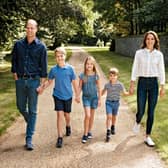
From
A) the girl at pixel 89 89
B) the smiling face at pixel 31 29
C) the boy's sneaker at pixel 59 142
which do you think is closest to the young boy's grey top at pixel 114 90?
the girl at pixel 89 89

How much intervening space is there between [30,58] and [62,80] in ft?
2.30

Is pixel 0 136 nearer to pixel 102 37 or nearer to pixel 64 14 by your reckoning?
pixel 64 14

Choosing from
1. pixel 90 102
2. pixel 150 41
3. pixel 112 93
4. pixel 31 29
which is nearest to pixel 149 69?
pixel 150 41

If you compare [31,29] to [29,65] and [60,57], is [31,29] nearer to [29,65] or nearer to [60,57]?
[29,65]

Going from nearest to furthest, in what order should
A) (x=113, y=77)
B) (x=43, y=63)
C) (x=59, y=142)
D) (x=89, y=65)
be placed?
1. (x=43, y=63)
2. (x=59, y=142)
3. (x=89, y=65)
4. (x=113, y=77)

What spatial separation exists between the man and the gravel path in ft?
1.27

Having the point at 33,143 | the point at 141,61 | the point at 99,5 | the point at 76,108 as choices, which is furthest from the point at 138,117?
the point at 99,5

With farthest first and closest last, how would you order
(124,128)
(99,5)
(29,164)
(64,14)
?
(99,5) → (64,14) → (124,128) → (29,164)

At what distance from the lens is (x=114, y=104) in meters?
7.23

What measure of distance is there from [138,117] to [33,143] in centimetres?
191

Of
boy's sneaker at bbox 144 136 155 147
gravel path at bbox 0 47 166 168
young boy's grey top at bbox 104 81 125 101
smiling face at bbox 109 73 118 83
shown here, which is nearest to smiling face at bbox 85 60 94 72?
smiling face at bbox 109 73 118 83

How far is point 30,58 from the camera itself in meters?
6.35

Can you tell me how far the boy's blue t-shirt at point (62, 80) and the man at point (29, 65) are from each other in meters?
0.29

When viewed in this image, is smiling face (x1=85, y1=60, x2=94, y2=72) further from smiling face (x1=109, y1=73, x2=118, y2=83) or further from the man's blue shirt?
the man's blue shirt
